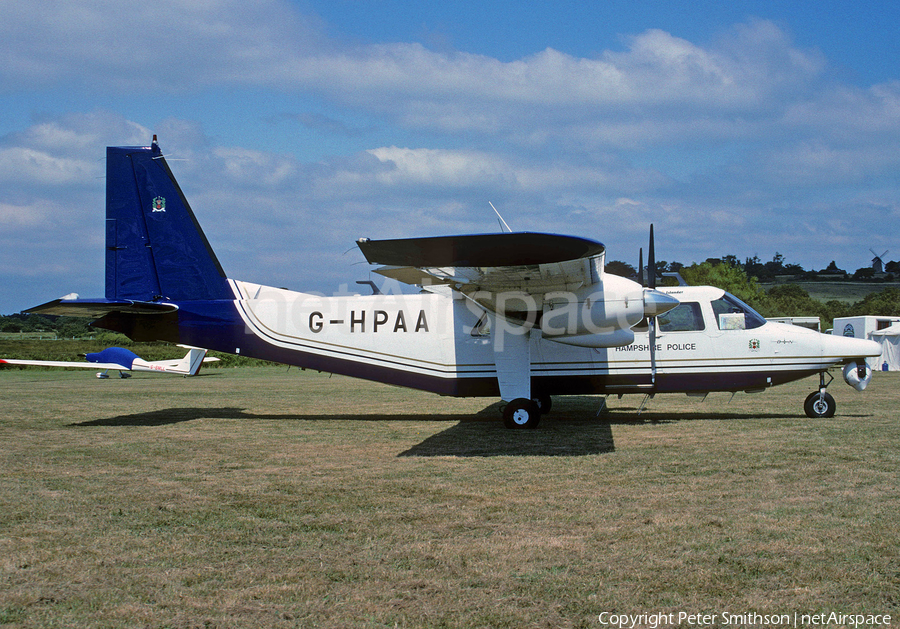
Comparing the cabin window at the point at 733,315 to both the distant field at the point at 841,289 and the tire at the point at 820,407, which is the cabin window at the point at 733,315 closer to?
the tire at the point at 820,407

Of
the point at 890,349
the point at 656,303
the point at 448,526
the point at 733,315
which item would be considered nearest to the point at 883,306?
the point at 890,349

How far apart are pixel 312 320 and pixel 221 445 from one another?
3521 millimetres

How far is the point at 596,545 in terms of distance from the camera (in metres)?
4.61

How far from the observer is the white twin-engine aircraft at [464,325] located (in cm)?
1091

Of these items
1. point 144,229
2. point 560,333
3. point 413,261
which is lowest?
point 560,333

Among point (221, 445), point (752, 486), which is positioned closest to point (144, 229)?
point (221, 445)

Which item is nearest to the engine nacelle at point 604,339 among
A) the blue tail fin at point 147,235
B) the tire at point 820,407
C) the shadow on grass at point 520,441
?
the shadow on grass at point 520,441

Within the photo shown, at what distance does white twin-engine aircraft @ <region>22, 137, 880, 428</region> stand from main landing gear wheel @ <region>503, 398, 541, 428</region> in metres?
0.02

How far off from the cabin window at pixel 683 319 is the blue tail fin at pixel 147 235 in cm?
882

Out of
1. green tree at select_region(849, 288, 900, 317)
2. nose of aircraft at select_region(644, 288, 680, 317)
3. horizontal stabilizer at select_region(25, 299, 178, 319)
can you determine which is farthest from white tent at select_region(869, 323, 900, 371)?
green tree at select_region(849, 288, 900, 317)

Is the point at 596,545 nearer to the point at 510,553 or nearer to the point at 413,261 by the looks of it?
the point at 510,553

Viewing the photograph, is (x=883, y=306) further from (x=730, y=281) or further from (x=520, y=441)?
(x=520, y=441)

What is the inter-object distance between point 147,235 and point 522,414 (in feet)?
26.2

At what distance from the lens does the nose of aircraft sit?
10812mm
